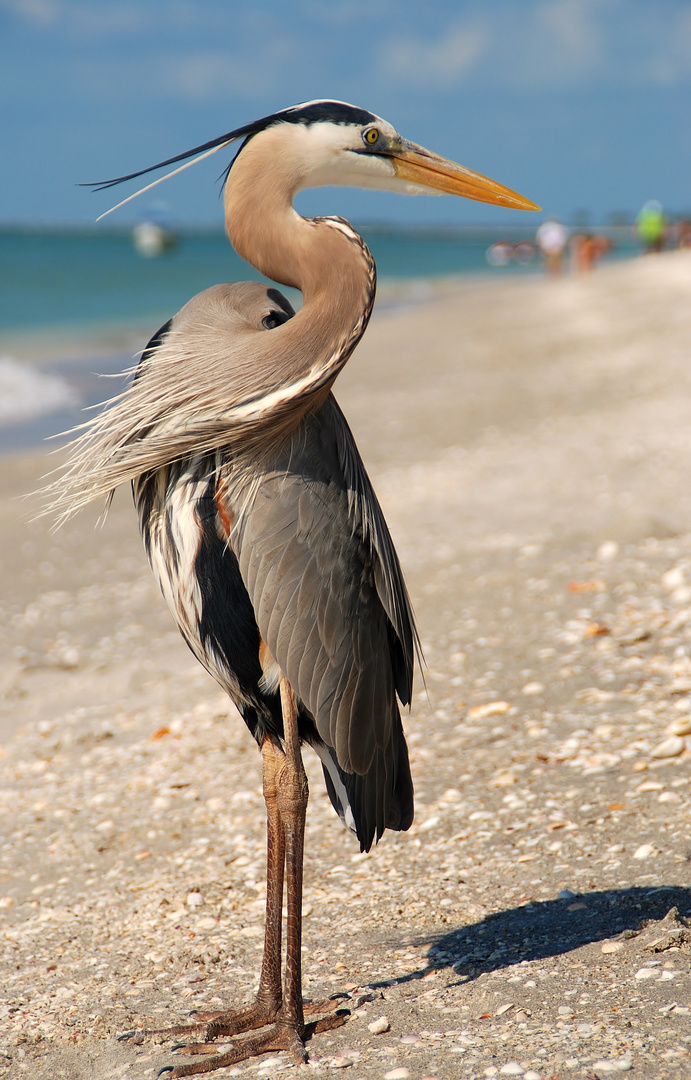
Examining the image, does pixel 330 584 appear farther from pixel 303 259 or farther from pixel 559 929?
pixel 559 929

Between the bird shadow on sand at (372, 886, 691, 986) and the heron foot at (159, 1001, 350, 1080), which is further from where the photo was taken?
the bird shadow on sand at (372, 886, 691, 986)

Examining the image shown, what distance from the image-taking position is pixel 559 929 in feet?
10.9

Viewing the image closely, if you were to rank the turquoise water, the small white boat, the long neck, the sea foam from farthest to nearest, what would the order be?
the small white boat
the turquoise water
the sea foam
the long neck

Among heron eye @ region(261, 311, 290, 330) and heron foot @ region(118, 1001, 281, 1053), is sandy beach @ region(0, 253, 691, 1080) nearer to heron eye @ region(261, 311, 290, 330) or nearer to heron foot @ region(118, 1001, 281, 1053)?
heron foot @ region(118, 1001, 281, 1053)

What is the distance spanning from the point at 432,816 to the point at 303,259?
250 centimetres

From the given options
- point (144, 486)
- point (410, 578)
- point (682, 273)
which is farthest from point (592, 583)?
point (682, 273)

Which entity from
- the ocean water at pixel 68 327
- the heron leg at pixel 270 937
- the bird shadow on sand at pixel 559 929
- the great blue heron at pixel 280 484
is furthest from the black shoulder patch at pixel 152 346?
the ocean water at pixel 68 327

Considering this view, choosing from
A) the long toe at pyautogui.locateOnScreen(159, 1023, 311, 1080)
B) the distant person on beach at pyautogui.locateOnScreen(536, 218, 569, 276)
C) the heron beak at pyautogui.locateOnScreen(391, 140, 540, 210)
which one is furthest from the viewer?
the distant person on beach at pyautogui.locateOnScreen(536, 218, 569, 276)

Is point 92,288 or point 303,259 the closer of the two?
point 303,259

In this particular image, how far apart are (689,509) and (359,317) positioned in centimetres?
535

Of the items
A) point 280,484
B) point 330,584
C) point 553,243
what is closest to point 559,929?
point 330,584

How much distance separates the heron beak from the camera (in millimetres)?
3127

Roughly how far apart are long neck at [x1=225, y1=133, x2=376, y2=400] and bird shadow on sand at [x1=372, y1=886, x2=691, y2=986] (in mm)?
1883

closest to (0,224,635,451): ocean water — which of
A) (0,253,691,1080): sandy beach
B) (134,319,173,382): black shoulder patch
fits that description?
(0,253,691,1080): sandy beach
